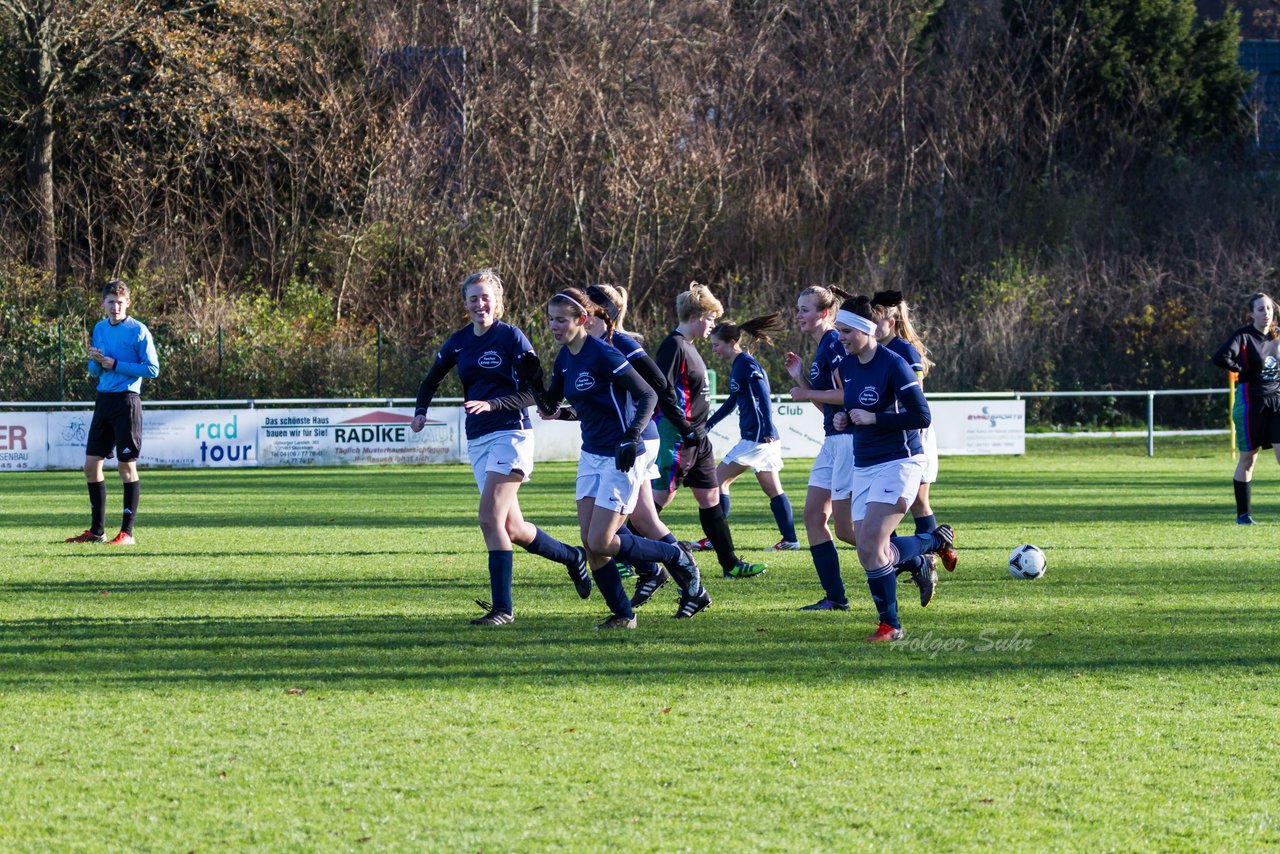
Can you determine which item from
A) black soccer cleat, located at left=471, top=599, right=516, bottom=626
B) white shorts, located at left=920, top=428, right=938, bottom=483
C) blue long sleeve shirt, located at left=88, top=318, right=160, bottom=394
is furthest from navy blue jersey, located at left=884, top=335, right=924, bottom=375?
blue long sleeve shirt, located at left=88, top=318, right=160, bottom=394

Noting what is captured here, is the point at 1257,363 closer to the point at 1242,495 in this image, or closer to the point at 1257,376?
the point at 1257,376

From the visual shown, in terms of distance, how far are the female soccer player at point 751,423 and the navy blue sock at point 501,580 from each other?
3.00m

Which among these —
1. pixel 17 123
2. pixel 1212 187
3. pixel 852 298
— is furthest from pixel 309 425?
pixel 1212 187

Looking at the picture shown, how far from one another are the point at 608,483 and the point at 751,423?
3.99 m

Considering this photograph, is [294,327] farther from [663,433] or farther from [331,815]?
[331,815]

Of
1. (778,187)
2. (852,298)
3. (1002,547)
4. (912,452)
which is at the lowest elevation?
(1002,547)

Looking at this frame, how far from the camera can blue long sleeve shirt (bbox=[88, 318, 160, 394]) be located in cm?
1211

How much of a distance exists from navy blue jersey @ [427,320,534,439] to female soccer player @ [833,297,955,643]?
66.7 inches

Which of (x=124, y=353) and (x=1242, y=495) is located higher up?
(x=124, y=353)

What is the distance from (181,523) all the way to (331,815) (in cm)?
1059

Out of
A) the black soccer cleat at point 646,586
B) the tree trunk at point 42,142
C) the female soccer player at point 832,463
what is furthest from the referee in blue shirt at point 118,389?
the tree trunk at point 42,142

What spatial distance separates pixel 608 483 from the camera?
7.82m

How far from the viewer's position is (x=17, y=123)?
33.1 metres

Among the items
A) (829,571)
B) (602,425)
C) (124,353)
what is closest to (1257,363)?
(829,571)
